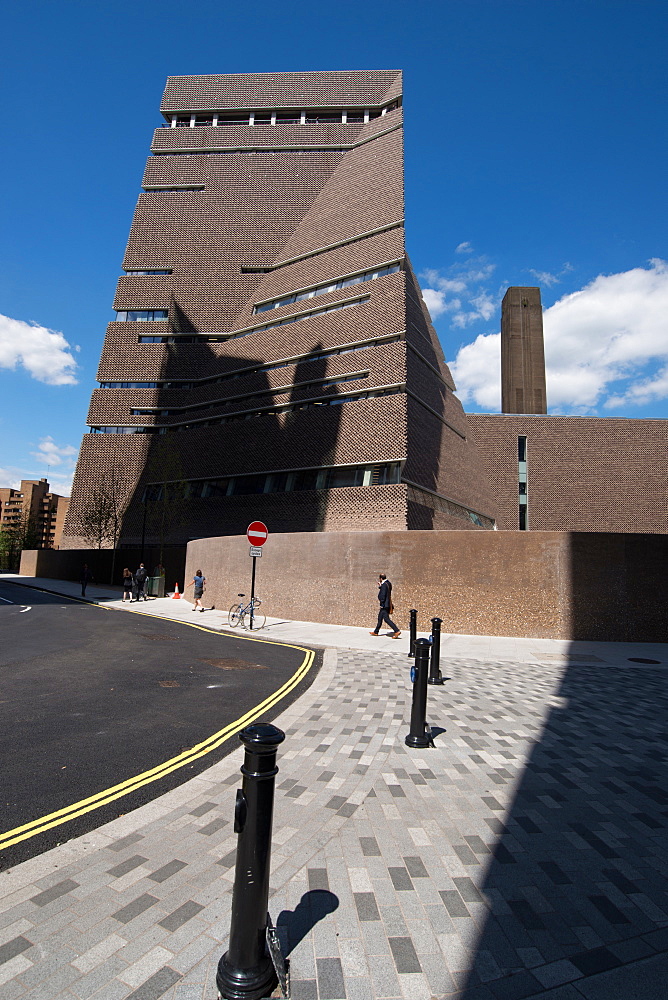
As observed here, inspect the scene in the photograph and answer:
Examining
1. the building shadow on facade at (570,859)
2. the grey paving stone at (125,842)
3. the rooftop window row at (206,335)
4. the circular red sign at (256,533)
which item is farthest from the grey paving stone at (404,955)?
the rooftop window row at (206,335)

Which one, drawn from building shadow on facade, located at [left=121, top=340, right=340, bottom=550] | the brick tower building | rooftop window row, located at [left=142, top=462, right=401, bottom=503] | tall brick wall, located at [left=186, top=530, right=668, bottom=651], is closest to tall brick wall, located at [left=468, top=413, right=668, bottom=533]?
building shadow on facade, located at [left=121, top=340, right=340, bottom=550]

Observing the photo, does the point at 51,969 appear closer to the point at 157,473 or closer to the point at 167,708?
the point at 167,708

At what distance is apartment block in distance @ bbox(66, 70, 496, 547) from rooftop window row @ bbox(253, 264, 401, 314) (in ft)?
0.43

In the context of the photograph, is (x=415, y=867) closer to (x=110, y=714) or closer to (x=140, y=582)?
(x=110, y=714)

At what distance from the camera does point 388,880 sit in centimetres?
318

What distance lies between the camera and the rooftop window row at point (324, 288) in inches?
1300

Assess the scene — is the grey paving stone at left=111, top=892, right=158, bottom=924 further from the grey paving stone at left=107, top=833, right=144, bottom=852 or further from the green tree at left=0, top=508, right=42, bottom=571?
the green tree at left=0, top=508, right=42, bottom=571

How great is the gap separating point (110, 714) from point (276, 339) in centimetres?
3408

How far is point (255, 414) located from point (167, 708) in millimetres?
31761

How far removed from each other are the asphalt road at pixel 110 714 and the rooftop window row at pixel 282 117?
5469 centimetres

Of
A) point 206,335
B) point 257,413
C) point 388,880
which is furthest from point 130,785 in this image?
point 206,335

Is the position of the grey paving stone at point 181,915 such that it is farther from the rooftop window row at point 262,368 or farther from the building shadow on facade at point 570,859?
the rooftop window row at point 262,368

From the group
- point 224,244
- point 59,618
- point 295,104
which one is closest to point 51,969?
point 59,618

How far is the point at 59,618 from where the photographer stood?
1747cm
